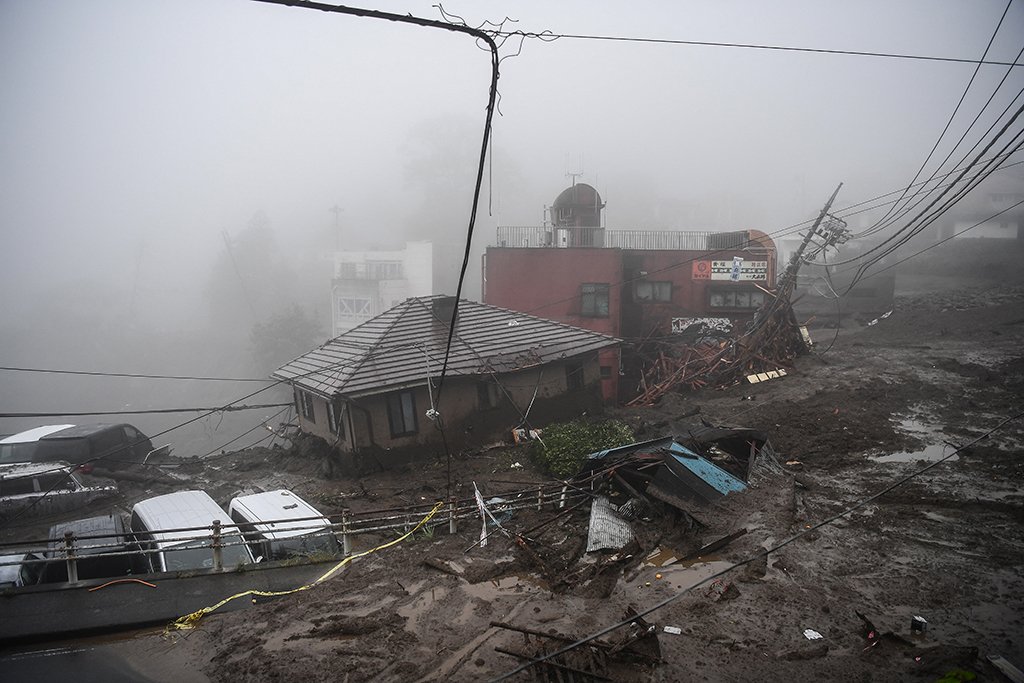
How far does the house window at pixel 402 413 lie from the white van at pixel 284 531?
518cm

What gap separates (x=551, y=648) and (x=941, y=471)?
11.5 meters

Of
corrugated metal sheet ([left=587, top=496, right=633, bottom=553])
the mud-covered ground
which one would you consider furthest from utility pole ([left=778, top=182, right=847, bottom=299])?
corrugated metal sheet ([left=587, top=496, right=633, bottom=553])

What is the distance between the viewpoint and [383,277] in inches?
2005

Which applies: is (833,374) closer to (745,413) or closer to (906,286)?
(745,413)

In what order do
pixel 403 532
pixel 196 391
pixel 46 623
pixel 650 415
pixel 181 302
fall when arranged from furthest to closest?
pixel 181 302
pixel 196 391
pixel 650 415
pixel 403 532
pixel 46 623

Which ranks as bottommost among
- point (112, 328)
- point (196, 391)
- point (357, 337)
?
point (196, 391)

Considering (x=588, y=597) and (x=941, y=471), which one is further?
(x=941, y=471)

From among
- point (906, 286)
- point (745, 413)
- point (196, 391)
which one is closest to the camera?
point (745, 413)

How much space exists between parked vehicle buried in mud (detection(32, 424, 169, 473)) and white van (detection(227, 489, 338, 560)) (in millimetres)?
7728

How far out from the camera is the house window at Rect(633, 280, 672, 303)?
31.5 m

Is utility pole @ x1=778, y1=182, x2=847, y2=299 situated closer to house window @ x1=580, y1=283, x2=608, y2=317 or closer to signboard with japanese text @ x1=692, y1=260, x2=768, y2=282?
signboard with japanese text @ x1=692, y1=260, x2=768, y2=282

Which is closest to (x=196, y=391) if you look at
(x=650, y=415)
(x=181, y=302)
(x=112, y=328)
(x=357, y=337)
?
(x=112, y=328)

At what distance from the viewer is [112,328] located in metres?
66.8

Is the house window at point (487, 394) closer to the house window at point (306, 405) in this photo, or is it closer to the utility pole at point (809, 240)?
the house window at point (306, 405)
